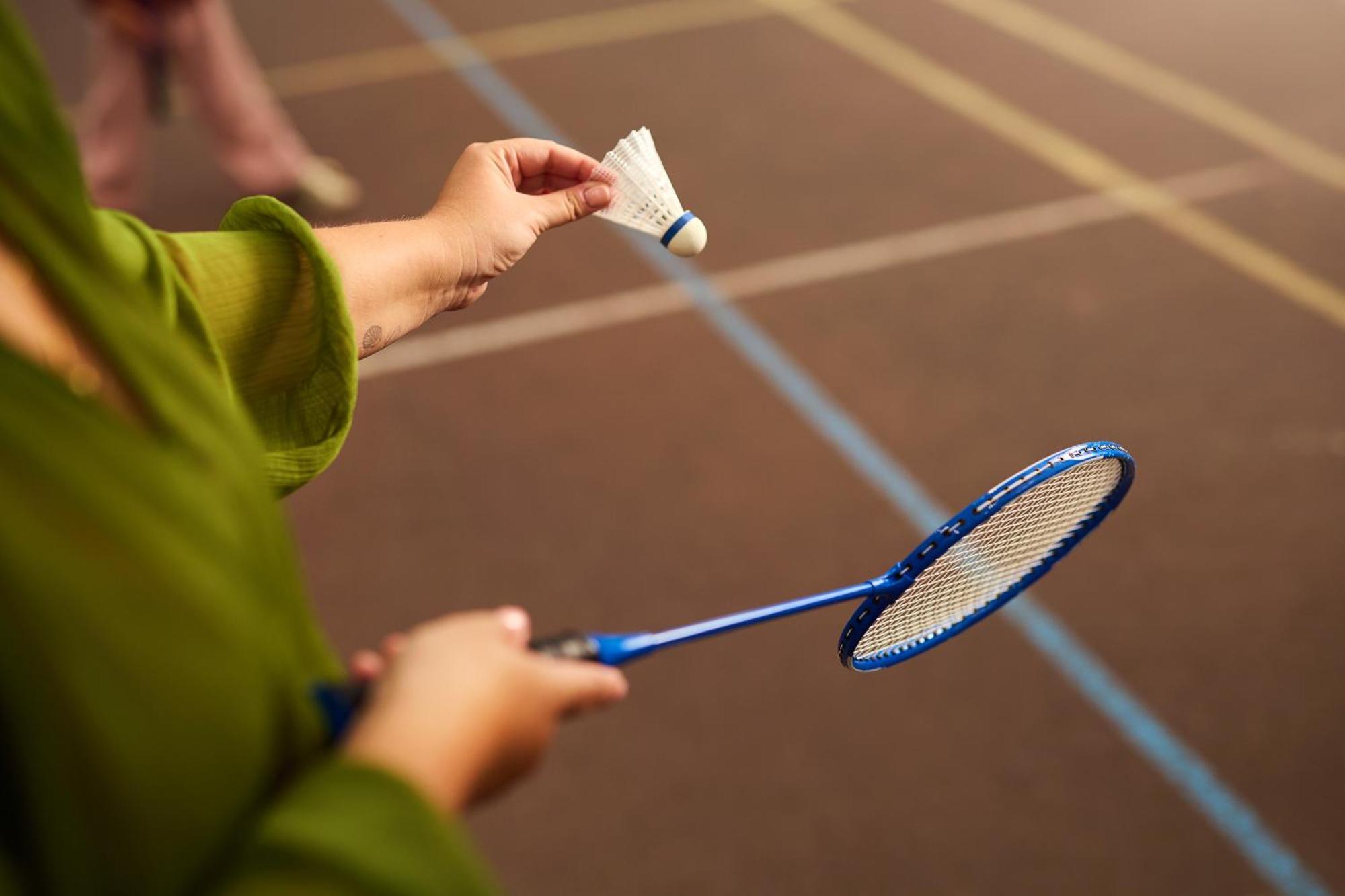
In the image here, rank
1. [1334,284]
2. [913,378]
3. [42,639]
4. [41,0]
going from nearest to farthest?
[42,639], [913,378], [1334,284], [41,0]

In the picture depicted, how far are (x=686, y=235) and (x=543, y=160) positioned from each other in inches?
7.4

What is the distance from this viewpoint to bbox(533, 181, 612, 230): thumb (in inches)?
59.3

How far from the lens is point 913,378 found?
4012 millimetres

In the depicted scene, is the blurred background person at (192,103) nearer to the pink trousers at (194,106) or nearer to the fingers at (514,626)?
the pink trousers at (194,106)

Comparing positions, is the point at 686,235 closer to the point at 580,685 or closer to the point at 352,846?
the point at 580,685

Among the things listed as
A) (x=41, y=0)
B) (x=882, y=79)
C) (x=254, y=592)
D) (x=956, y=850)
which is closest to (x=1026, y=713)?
(x=956, y=850)

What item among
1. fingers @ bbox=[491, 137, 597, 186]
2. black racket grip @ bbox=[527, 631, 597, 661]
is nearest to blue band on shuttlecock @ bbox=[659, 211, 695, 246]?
fingers @ bbox=[491, 137, 597, 186]

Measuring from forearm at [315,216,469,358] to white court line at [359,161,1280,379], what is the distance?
2.80 metres

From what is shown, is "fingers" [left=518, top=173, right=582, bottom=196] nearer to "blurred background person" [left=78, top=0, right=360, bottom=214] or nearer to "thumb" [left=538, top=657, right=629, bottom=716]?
"thumb" [left=538, top=657, right=629, bottom=716]

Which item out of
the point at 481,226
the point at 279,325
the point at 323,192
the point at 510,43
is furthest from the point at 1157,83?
the point at 279,325

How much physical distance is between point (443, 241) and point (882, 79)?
15.2 ft

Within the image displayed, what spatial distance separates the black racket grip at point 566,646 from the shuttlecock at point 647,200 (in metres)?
Answer: 0.71

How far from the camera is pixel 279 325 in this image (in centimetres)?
127

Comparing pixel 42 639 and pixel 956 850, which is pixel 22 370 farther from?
pixel 956 850
